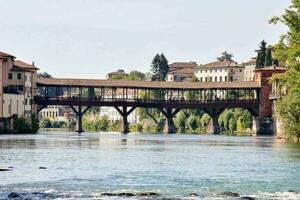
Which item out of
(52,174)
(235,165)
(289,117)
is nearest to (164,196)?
(52,174)

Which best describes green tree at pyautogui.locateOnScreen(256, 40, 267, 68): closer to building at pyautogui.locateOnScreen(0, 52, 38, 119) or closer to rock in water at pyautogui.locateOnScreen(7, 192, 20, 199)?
building at pyautogui.locateOnScreen(0, 52, 38, 119)

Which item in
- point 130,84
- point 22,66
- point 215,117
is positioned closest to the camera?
point 22,66

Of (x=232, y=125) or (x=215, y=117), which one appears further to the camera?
(x=232, y=125)

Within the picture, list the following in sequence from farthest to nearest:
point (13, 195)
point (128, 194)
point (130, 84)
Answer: point (130, 84) < point (128, 194) < point (13, 195)

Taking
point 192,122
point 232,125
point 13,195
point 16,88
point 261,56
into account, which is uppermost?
point 261,56

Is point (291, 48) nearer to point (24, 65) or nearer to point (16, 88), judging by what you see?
point (16, 88)

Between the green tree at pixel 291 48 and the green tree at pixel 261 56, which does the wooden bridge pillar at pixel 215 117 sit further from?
the green tree at pixel 291 48

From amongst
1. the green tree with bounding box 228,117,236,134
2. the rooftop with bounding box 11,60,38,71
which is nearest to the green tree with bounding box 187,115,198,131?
the green tree with bounding box 228,117,236,134

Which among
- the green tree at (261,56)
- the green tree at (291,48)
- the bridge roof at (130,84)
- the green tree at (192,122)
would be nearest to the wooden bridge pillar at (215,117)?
the bridge roof at (130,84)

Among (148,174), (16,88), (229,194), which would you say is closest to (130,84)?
(16,88)

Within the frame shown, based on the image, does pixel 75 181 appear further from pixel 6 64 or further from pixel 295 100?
pixel 6 64

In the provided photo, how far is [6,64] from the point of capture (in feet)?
394

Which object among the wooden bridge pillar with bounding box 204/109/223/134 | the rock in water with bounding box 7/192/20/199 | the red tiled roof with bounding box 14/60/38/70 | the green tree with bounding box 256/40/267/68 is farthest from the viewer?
the green tree with bounding box 256/40/267/68

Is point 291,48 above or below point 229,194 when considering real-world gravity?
above
